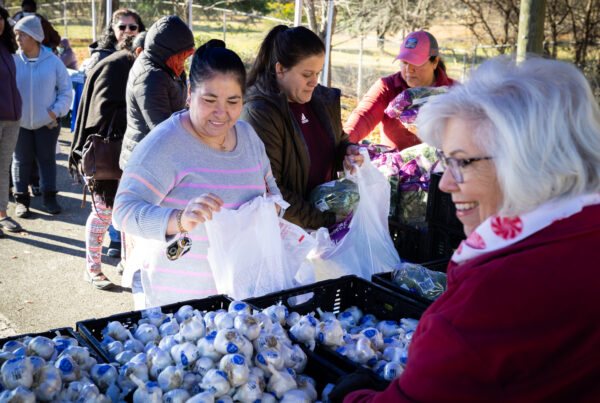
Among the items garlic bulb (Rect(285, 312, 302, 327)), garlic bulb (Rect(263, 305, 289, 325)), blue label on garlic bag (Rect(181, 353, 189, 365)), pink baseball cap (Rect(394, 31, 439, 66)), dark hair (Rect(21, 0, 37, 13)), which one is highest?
dark hair (Rect(21, 0, 37, 13))

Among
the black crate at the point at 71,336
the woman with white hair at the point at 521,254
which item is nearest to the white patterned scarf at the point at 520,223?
the woman with white hair at the point at 521,254

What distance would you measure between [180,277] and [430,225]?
1.57 m

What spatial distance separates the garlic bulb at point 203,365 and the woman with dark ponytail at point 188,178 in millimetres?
549

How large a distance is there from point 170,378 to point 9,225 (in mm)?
4788

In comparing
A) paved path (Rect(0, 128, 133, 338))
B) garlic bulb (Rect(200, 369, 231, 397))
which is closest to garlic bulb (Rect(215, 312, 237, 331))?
garlic bulb (Rect(200, 369, 231, 397))

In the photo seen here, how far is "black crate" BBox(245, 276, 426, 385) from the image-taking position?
2396mm

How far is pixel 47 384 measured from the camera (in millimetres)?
1610

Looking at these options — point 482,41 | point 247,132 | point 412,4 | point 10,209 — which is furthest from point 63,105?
point 412,4

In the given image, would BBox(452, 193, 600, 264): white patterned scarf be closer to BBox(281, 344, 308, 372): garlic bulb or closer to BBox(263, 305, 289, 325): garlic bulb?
BBox(281, 344, 308, 372): garlic bulb

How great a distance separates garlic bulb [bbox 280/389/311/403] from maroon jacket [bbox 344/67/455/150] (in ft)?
8.55

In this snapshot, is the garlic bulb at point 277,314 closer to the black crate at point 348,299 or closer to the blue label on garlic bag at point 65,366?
the black crate at point 348,299

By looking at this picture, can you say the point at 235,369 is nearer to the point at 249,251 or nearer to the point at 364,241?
the point at 249,251

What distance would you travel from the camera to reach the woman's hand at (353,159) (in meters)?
3.34

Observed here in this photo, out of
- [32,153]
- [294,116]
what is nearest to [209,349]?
[294,116]
